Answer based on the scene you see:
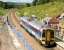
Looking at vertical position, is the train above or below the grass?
below

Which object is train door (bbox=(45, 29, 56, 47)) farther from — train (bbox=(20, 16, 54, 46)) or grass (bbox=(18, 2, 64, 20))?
grass (bbox=(18, 2, 64, 20))

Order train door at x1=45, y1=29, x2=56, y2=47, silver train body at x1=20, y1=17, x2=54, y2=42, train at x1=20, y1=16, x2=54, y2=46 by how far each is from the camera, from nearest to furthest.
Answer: train door at x1=45, y1=29, x2=56, y2=47 < train at x1=20, y1=16, x2=54, y2=46 < silver train body at x1=20, y1=17, x2=54, y2=42

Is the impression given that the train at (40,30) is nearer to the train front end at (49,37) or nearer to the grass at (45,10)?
the train front end at (49,37)

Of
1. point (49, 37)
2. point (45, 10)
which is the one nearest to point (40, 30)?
point (49, 37)

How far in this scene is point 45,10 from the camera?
46.3 feet

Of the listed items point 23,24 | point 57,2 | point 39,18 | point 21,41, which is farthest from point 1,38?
point 23,24

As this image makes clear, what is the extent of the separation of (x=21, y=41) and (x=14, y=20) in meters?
4.30

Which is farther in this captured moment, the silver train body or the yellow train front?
the silver train body

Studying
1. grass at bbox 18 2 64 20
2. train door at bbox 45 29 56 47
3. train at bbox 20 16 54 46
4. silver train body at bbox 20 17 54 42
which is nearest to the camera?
train door at bbox 45 29 56 47

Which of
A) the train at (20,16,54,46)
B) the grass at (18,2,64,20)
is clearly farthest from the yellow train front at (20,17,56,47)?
the grass at (18,2,64,20)

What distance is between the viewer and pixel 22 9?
14.3 meters

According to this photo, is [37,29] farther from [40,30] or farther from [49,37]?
[49,37]

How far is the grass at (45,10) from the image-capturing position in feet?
45.0

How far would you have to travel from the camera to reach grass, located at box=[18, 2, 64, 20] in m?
13.7
